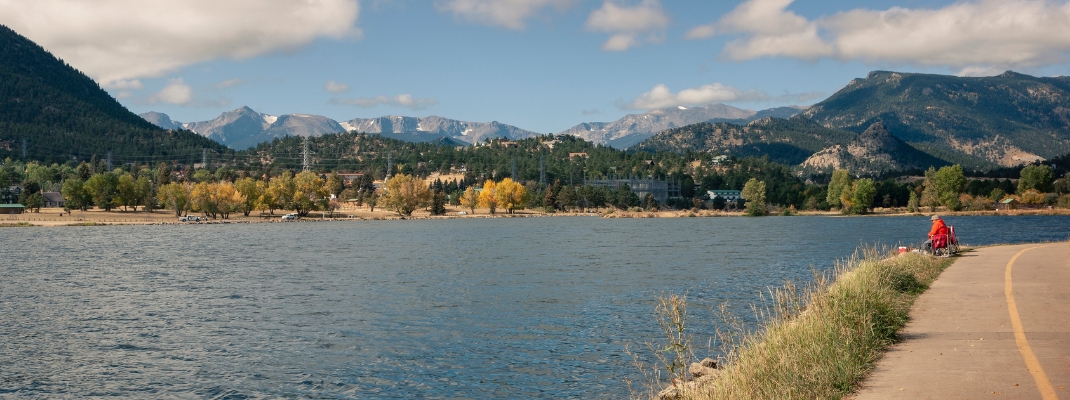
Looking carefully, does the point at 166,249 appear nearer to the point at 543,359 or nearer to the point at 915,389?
the point at 543,359

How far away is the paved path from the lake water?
299 inches

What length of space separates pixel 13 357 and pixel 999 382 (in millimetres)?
28736

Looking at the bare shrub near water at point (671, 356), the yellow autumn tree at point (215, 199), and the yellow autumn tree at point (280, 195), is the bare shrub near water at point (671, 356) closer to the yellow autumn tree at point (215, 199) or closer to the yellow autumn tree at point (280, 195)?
the yellow autumn tree at point (215, 199)

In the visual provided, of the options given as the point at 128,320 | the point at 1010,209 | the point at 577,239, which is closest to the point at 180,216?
the point at 577,239

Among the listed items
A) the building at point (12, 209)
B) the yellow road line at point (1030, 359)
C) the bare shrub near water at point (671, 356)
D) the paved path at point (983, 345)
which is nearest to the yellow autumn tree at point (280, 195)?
the building at point (12, 209)

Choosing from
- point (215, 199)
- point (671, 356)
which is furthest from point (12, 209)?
point (671, 356)

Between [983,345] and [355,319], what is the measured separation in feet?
81.0

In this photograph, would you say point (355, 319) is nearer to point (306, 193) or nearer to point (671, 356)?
point (671, 356)

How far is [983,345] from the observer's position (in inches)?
671

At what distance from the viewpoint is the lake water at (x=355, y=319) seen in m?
23.3

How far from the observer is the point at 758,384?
14.7m

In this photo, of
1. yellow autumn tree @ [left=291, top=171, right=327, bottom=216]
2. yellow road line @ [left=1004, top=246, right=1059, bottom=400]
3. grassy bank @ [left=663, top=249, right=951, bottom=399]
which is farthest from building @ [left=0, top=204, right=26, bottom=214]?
yellow road line @ [left=1004, top=246, right=1059, bottom=400]

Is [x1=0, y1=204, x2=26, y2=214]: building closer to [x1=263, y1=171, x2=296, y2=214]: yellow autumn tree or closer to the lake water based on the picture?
[x1=263, y1=171, x2=296, y2=214]: yellow autumn tree

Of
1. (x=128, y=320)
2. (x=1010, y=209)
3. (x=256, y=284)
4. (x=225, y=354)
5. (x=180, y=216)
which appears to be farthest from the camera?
(x=1010, y=209)
